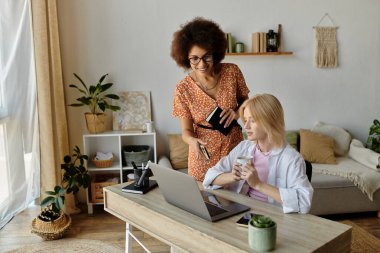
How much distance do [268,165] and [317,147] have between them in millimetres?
2048

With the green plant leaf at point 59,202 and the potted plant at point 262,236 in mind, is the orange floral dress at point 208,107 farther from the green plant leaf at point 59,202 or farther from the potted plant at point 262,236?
the green plant leaf at point 59,202

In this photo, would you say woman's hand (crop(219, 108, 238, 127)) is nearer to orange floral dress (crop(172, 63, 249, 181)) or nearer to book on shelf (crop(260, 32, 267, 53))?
orange floral dress (crop(172, 63, 249, 181))

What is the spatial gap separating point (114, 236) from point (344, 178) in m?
1.98

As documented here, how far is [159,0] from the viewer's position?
3.52m

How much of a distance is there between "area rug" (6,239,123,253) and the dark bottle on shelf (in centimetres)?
235

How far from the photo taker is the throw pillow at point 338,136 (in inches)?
144

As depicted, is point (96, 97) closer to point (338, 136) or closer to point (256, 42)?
point (256, 42)

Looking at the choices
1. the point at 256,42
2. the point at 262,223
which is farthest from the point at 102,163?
the point at 262,223

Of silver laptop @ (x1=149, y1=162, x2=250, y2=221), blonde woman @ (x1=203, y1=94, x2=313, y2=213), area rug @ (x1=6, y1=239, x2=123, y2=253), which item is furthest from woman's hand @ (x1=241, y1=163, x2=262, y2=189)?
area rug @ (x1=6, y1=239, x2=123, y2=253)

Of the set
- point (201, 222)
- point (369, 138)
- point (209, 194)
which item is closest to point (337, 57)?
point (369, 138)

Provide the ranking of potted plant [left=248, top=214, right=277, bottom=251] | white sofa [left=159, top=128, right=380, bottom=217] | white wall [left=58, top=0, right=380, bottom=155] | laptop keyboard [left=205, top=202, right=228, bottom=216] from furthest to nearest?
white wall [left=58, top=0, right=380, bottom=155] → white sofa [left=159, top=128, right=380, bottom=217] → laptop keyboard [left=205, top=202, right=228, bottom=216] → potted plant [left=248, top=214, right=277, bottom=251]

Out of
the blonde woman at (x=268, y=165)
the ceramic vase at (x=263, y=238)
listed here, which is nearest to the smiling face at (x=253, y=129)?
the blonde woman at (x=268, y=165)

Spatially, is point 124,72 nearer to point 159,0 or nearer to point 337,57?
point 159,0

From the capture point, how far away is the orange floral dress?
6.55 feet
